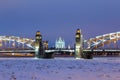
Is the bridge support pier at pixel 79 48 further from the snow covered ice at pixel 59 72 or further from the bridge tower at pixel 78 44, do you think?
the snow covered ice at pixel 59 72

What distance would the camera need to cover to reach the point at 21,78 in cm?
4688

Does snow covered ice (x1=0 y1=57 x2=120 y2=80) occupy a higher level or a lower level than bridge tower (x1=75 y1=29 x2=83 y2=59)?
lower

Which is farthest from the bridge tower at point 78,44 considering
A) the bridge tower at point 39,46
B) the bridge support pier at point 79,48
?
the bridge tower at point 39,46

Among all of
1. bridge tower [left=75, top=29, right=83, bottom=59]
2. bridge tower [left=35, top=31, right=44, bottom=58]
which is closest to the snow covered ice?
bridge tower [left=75, top=29, right=83, bottom=59]

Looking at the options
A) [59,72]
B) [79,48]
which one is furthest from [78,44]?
[59,72]

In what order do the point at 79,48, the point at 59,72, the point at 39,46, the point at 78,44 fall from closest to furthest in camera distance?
1. the point at 59,72
2. the point at 79,48
3. the point at 78,44
4. the point at 39,46

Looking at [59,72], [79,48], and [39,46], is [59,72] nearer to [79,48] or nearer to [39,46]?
[79,48]

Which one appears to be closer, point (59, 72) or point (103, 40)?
point (59, 72)

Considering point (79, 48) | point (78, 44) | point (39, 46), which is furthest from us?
point (39, 46)

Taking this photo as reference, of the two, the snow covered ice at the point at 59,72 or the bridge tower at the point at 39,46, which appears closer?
the snow covered ice at the point at 59,72

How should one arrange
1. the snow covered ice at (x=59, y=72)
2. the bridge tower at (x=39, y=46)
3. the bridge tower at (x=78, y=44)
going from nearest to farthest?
the snow covered ice at (x=59, y=72), the bridge tower at (x=78, y=44), the bridge tower at (x=39, y=46)

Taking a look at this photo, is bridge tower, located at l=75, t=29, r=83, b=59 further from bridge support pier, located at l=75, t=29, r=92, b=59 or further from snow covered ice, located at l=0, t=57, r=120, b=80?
snow covered ice, located at l=0, t=57, r=120, b=80

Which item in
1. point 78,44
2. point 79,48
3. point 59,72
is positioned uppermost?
point 78,44

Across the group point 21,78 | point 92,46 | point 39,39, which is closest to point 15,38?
point 39,39
